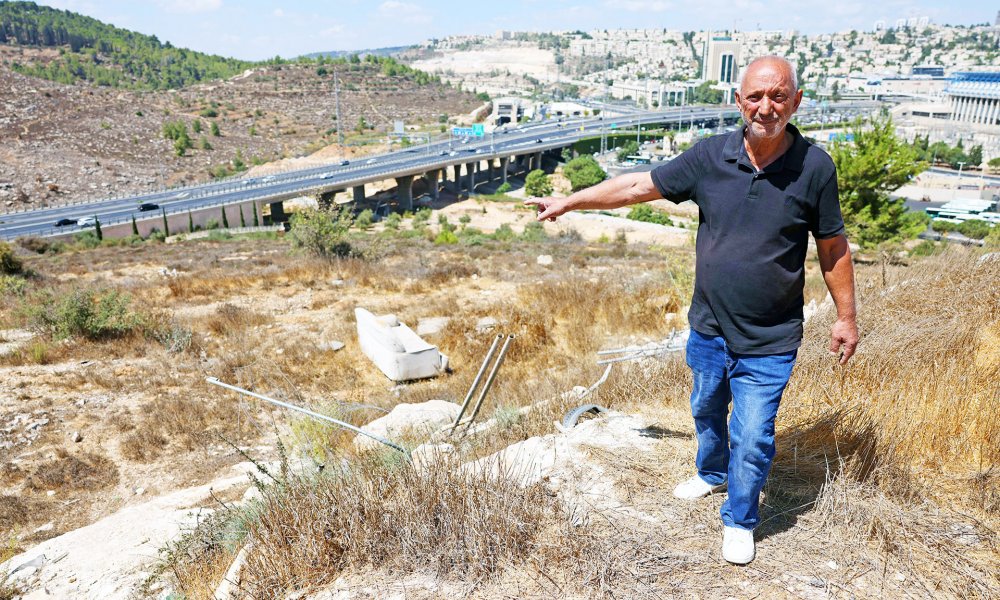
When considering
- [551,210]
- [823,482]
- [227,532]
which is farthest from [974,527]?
[227,532]

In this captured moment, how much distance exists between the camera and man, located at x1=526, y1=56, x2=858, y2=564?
7.84 ft

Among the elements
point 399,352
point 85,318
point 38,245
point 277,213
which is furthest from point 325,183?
point 399,352

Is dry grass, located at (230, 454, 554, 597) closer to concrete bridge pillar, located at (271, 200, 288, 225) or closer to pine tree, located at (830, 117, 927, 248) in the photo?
pine tree, located at (830, 117, 927, 248)

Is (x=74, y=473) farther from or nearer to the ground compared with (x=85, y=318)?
nearer to the ground

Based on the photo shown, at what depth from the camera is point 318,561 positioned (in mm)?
2592

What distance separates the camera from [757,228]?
2447 millimetres

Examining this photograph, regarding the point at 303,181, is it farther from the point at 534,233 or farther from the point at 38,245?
the point at 534,233

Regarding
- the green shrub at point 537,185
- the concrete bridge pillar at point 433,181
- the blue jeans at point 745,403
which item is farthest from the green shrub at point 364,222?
the blue jeans at point 745,403

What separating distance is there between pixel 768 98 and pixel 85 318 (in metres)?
10.9

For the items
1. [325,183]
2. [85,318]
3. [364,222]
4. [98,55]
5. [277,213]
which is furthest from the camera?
[98,55]

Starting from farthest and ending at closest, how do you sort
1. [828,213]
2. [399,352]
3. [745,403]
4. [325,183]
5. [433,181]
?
[433,181] < [325,183] < [399,352] < [745,403] < [828,213]

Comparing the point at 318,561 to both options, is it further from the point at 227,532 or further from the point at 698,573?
the point at 698,573

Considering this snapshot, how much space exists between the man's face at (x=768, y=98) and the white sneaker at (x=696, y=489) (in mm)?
1702

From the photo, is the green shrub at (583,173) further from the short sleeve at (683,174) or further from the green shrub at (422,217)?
the short sleeve at (683,174)
